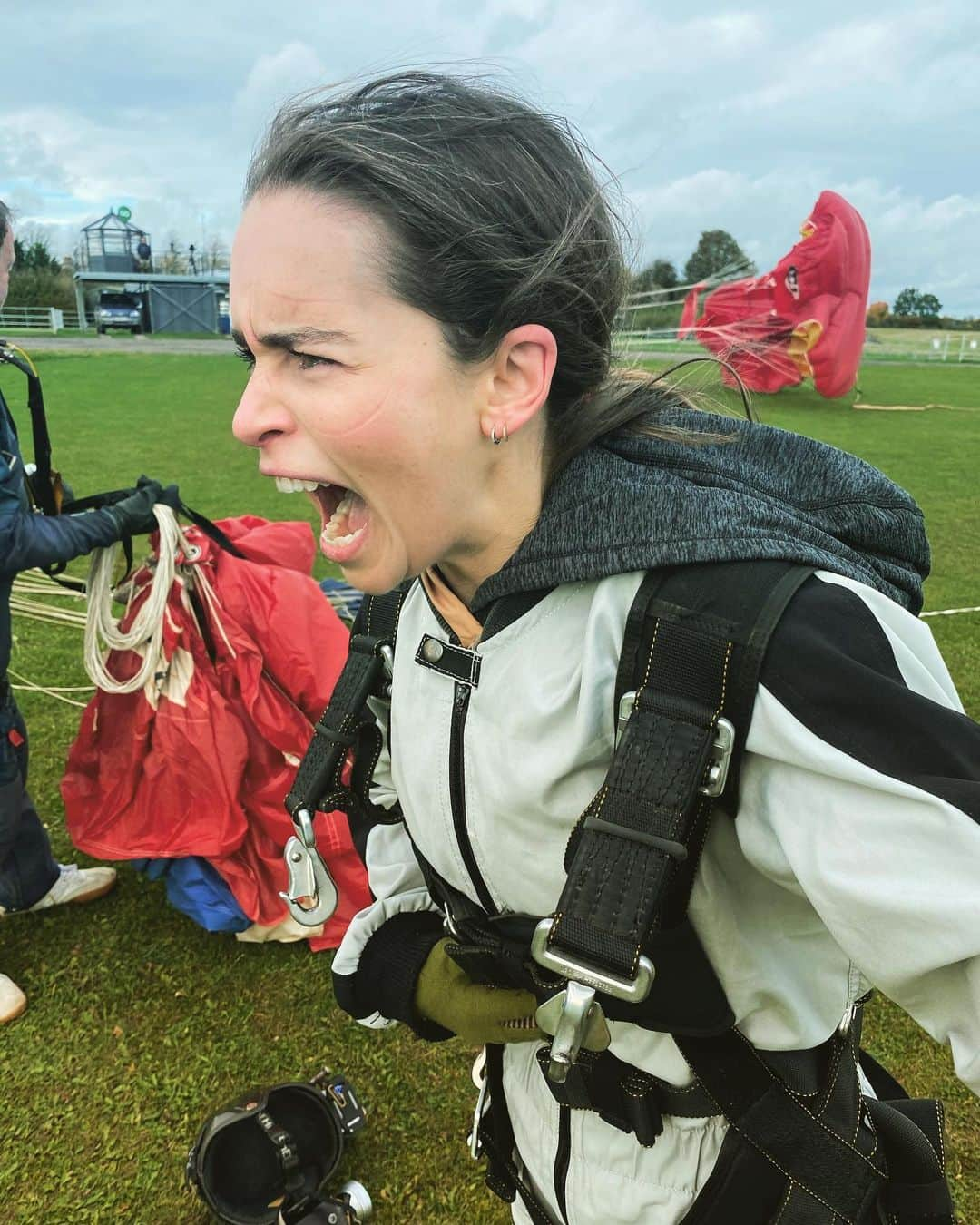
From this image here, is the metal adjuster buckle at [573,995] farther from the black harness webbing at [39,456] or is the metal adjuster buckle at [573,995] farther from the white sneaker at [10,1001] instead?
the black harness webbing at [39,456]

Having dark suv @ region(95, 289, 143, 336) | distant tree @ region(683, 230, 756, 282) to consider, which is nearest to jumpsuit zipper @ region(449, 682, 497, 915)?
distant tree @ region(683, 230, 756, 282)

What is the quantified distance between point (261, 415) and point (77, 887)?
2799 millimetres

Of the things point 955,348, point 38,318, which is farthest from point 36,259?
point 955,348

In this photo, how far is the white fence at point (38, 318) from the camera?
41062mm

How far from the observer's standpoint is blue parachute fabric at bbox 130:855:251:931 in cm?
298

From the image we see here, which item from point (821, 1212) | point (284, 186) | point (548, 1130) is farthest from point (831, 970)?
point (284, 186)

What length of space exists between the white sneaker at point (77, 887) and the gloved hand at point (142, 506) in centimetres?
128

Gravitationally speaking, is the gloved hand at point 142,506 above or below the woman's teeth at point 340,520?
below

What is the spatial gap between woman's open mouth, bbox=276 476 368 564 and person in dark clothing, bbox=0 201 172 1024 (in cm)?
194

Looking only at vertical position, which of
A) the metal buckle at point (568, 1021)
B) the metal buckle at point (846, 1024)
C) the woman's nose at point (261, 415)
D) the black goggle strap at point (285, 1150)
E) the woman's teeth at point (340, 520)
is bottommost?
the black goggle strap at point (285, 1150)

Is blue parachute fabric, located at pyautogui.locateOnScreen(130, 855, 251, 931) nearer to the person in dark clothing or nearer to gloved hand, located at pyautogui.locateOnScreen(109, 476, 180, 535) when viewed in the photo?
the person in dark clothing

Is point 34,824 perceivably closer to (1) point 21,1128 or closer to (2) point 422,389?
(1) point 21,1128

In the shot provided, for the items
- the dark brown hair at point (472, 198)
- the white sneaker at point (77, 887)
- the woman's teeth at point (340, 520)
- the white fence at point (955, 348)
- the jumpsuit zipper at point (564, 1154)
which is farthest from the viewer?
the white fence at point (955, 348)

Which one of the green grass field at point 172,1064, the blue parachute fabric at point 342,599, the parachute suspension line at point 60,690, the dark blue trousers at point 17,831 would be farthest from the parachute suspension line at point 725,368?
the parachute suspension line at point 60,690
